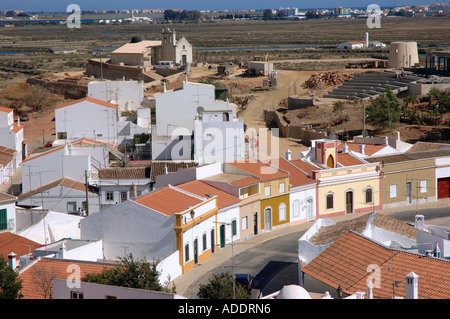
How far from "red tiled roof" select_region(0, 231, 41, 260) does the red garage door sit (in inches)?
776

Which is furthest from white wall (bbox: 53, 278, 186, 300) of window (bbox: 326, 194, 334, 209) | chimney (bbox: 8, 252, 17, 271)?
window (bbox: 326, 194, 334, 209)

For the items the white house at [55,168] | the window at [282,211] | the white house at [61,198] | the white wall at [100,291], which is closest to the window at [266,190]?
the window at [282,211]

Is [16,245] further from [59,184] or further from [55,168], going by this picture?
[55,168]

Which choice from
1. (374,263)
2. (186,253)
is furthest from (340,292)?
(186,253)

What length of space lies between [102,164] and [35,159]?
131 inches

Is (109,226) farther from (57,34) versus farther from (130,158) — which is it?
(57,34)

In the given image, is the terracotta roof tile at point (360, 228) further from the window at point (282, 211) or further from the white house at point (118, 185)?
the white house at point (118, 185)

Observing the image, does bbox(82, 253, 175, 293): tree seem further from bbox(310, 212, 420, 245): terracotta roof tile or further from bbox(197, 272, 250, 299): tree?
bbox(310, 212, 420, 245): terracotta roof tile

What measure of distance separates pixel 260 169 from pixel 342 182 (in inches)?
154

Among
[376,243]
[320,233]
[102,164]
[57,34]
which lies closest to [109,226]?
[320,233]

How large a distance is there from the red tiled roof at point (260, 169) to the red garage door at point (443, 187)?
8.94 m

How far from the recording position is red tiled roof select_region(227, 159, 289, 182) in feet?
107

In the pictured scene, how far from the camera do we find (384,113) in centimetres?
4903

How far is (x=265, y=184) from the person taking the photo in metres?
32.2
